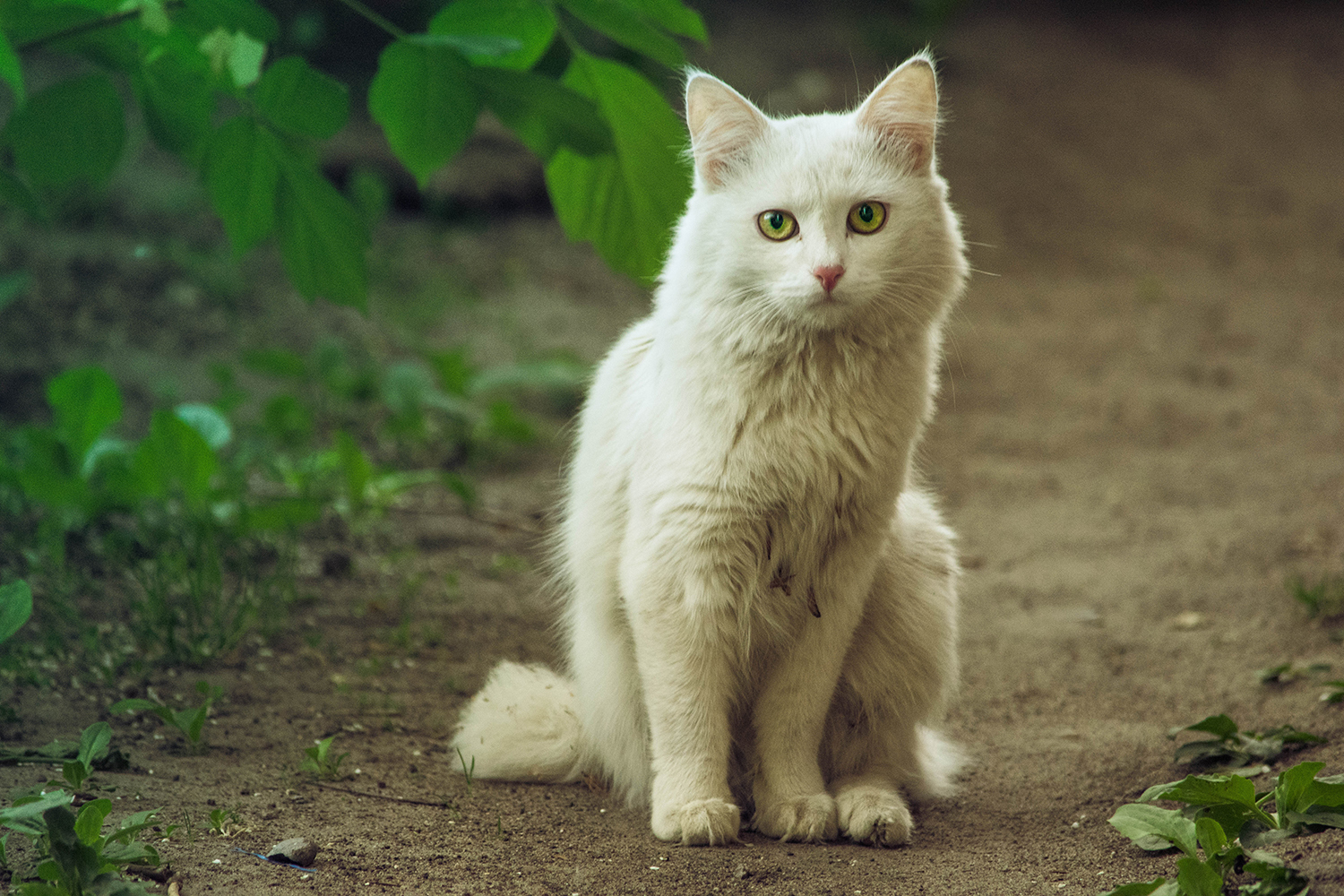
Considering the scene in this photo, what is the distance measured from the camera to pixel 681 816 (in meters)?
2.34

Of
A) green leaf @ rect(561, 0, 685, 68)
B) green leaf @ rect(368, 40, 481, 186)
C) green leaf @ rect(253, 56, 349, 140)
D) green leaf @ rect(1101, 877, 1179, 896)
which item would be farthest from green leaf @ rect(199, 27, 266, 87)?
green leaf @ rect(1101, 877, 1179, 896)

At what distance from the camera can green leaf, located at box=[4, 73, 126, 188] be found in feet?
8.00

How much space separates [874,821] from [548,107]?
163 cm

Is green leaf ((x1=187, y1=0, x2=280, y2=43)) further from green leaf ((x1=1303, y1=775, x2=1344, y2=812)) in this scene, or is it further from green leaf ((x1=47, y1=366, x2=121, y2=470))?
green leaf ((x1=1303, y1=775, x2=1344, y2=812))

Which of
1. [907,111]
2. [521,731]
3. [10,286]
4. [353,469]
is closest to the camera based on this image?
[907,111]

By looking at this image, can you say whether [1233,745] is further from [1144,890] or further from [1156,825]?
[1144,890]

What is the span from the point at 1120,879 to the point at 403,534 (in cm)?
293

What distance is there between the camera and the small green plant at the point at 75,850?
1805 millimetres

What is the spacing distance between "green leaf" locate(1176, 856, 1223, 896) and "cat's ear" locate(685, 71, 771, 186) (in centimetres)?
154

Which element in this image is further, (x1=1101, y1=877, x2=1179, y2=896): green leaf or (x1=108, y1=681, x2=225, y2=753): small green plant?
(x1=108, y1=681, x2=225, y2=753): small green plant

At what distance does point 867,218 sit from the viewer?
231 centimetres

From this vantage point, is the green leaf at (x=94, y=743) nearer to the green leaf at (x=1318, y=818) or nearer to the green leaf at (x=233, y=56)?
the green leaf at (x=233, y=56)

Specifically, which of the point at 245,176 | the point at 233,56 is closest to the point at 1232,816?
the point at 245,176

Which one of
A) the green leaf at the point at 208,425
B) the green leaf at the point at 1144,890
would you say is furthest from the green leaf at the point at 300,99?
the green leaf at the point at 1144,890
